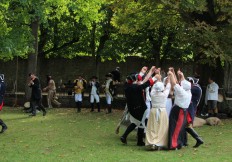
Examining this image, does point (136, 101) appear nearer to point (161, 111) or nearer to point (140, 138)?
point (161, 111)

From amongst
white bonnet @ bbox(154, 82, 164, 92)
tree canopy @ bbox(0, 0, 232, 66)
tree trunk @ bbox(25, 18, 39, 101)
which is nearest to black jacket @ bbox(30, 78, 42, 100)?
tree canopy @ bbox(0, 0, 232, 66)

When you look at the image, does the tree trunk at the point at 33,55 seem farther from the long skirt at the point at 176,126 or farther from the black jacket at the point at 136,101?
the long skirt at the point at 176,126

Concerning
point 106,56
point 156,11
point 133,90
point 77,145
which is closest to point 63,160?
point 77,145

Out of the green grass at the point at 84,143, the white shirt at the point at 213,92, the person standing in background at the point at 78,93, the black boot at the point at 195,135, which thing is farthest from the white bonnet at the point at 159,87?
the person standing in background at the point at 78,93

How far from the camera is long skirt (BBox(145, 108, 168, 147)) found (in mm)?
11531

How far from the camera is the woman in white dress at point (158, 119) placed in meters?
11.6

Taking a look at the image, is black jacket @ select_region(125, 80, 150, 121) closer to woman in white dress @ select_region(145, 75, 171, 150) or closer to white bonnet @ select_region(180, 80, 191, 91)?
woman in white dress @ select_region(145, 75, 171, 150)

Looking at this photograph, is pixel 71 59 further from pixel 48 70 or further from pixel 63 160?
pixel 63 160

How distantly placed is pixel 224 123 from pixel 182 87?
721 cm

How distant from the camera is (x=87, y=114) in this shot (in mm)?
20875

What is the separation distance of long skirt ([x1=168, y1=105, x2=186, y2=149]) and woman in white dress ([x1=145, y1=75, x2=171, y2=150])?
0.13 metres

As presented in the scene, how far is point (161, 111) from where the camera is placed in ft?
38.1

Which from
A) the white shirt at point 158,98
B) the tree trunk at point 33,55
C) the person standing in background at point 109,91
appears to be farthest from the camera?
the tree trunk at point 33,55

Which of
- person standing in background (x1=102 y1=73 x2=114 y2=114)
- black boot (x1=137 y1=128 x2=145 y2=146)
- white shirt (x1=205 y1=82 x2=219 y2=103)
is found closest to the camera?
black boot (x1=137 y1=128 x2=145 y2=146)
